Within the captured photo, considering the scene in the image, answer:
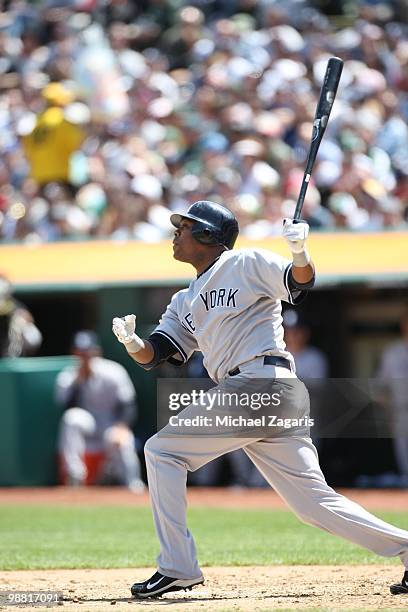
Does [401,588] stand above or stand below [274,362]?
below

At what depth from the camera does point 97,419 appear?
39.0 feet

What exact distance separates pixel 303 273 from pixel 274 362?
1.51ft

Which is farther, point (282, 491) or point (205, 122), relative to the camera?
point (205, 122)

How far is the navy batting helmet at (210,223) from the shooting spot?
543 centimetres

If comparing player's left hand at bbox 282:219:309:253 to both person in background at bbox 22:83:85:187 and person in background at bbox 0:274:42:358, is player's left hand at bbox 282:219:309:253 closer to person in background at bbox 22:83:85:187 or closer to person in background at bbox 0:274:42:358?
person in background at bbox 0:274:42:358

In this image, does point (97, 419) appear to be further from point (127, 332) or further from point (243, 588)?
point (127, 332)

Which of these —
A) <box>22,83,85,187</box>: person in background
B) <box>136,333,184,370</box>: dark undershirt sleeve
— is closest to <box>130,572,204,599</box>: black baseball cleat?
<box>136,333,184,370</box>: dark undershirt sleeve

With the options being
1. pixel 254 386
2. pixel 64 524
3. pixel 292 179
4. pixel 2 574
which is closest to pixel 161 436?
pixel 254 386

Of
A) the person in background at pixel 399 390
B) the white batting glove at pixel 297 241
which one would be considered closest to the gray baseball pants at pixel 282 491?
the white batting glove at pixel 297 241

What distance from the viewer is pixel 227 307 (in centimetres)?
521

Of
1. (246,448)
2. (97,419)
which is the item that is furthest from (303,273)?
(97,419)

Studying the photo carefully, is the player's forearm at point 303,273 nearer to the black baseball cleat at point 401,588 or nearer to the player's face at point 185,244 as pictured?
the player's face at point 185,244

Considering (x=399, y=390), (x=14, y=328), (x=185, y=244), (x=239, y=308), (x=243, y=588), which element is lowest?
(x=399, y=390)

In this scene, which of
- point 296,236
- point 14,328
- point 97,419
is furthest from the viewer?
point 14,328
